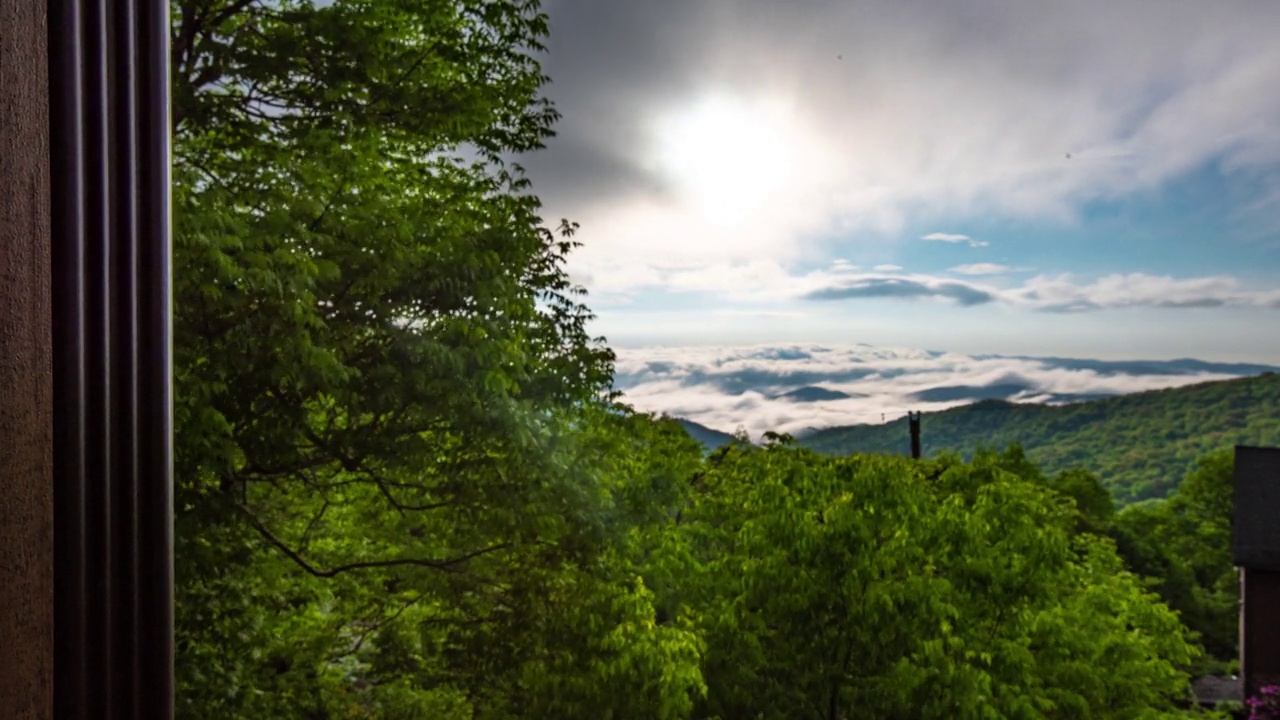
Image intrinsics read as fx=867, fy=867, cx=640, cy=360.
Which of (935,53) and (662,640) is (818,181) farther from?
(662,640)

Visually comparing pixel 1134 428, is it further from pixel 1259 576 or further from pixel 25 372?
pixel 25 372

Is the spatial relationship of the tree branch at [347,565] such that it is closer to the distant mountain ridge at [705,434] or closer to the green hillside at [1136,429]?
the distant mountain ridge at [705,434]

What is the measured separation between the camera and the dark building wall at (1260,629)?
29.0 feet

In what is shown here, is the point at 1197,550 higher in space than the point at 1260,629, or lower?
lower

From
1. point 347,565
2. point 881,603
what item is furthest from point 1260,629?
point 347,565

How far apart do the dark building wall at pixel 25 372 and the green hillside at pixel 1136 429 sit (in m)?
11.0

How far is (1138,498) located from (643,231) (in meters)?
9.35

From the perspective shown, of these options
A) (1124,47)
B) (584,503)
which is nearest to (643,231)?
(584,503)

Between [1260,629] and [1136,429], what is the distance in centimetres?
370

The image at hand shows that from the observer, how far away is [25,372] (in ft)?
1.36

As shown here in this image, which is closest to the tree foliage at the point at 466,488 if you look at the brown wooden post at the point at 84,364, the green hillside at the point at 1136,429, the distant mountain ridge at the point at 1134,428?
the brown wooden post at the point at 84,364

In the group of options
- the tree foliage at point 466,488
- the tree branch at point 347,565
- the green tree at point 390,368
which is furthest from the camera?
the tree branch at point 347,565

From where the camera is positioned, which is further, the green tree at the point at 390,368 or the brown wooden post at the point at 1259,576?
the brown wooden post at the point at 1259,576

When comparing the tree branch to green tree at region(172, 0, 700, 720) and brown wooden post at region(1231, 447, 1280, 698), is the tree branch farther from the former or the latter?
brown wooden post at region(1231, 447, 1280, 698)
